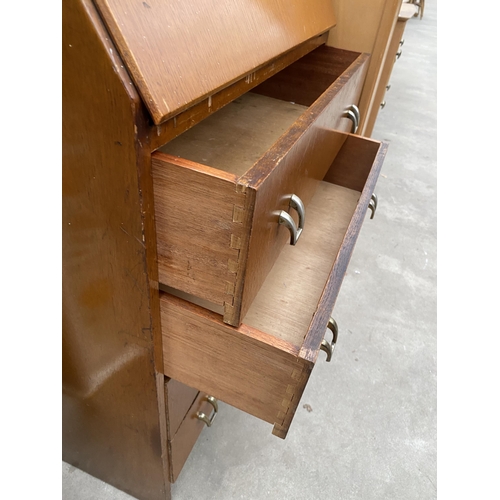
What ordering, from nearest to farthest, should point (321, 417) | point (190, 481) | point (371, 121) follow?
A: point (190, 481) < point (321, 417) < point (371, 121)

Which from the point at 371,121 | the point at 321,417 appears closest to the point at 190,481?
the point at 321,417

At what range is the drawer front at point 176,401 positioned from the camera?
2.08 ft

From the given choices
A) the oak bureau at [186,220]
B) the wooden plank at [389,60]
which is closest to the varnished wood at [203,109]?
the oak bureau at [186,220]

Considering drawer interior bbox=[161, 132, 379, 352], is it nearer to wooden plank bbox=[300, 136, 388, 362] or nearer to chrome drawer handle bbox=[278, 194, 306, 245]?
wooden plank bbox=[300, 136, 388, 362]

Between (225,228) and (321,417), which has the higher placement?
(225,228)

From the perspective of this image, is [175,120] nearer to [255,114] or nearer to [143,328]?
[143,328]

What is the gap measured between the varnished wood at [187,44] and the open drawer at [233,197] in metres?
0.06

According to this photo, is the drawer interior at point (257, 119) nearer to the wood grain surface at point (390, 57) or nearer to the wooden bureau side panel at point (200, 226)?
the wooden bureau side panel at point (200, 226)

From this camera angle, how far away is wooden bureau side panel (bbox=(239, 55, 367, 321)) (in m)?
0.38

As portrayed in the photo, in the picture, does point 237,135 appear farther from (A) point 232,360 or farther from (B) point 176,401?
(B) point 176,401

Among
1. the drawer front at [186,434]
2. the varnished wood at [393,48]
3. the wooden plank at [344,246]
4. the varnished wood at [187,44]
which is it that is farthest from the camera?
the varnished wood at [393,48]

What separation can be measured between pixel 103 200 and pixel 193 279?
0.12 m

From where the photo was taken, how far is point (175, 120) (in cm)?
36

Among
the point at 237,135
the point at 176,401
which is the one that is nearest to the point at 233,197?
the point at 237,135
